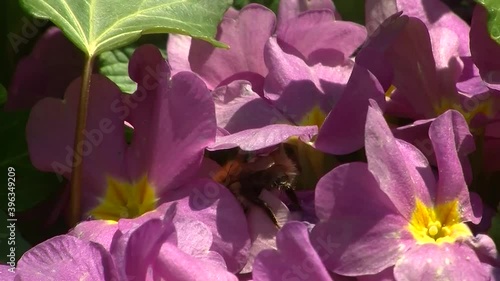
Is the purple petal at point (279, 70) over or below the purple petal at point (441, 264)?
over

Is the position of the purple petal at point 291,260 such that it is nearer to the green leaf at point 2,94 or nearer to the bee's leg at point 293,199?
the bee's leg at point 293,199

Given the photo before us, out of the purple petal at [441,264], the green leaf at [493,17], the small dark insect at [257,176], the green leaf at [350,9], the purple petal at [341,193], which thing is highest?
the green leaf at [493,17]

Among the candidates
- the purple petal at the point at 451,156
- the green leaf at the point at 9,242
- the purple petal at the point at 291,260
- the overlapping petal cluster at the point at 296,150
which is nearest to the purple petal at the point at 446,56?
the overlapping petal cluster at the point at 296,150

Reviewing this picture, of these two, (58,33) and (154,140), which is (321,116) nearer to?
(154,140)

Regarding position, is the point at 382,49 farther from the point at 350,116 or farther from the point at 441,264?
the point at 441,264

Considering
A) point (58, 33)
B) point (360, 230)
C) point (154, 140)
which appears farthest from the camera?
point (58, 33)

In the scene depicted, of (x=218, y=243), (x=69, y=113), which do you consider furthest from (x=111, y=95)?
(x=218, y=243)
